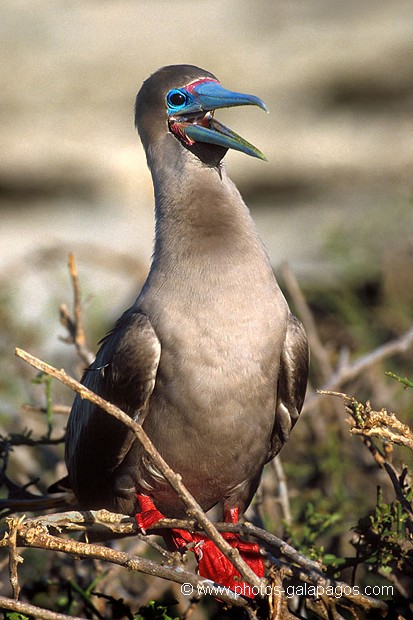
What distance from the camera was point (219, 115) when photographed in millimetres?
12117

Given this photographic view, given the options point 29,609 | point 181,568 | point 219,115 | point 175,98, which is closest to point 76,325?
point 175,98

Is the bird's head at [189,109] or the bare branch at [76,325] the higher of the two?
the bird's head at [189,109]

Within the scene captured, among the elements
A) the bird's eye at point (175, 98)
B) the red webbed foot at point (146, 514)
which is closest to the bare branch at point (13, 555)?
the red webbed foot at point (146, 514)

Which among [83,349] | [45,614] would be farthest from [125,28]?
[45,614]

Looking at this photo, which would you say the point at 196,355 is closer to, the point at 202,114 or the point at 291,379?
the point at 291,379

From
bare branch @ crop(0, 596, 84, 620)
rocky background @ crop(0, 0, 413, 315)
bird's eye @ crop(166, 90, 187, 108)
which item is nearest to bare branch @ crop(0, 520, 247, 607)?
bare branch @ crop(0, 596, 84, 620)

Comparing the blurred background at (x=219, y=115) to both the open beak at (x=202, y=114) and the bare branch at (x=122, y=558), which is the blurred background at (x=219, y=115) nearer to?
the open beak at (x=202, y=114)

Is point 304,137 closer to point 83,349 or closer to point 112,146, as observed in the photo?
point 112,146

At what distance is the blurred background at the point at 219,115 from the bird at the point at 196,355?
5.07m

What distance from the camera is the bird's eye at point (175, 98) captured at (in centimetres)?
447

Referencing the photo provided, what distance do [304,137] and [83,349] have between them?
7711 millimetres

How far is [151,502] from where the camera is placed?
14.4ft

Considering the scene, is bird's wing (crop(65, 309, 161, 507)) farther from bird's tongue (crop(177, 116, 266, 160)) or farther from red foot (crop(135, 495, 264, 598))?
bird's tongue (crop(177, 116, 266, 160))

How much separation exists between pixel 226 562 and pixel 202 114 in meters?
1.91
